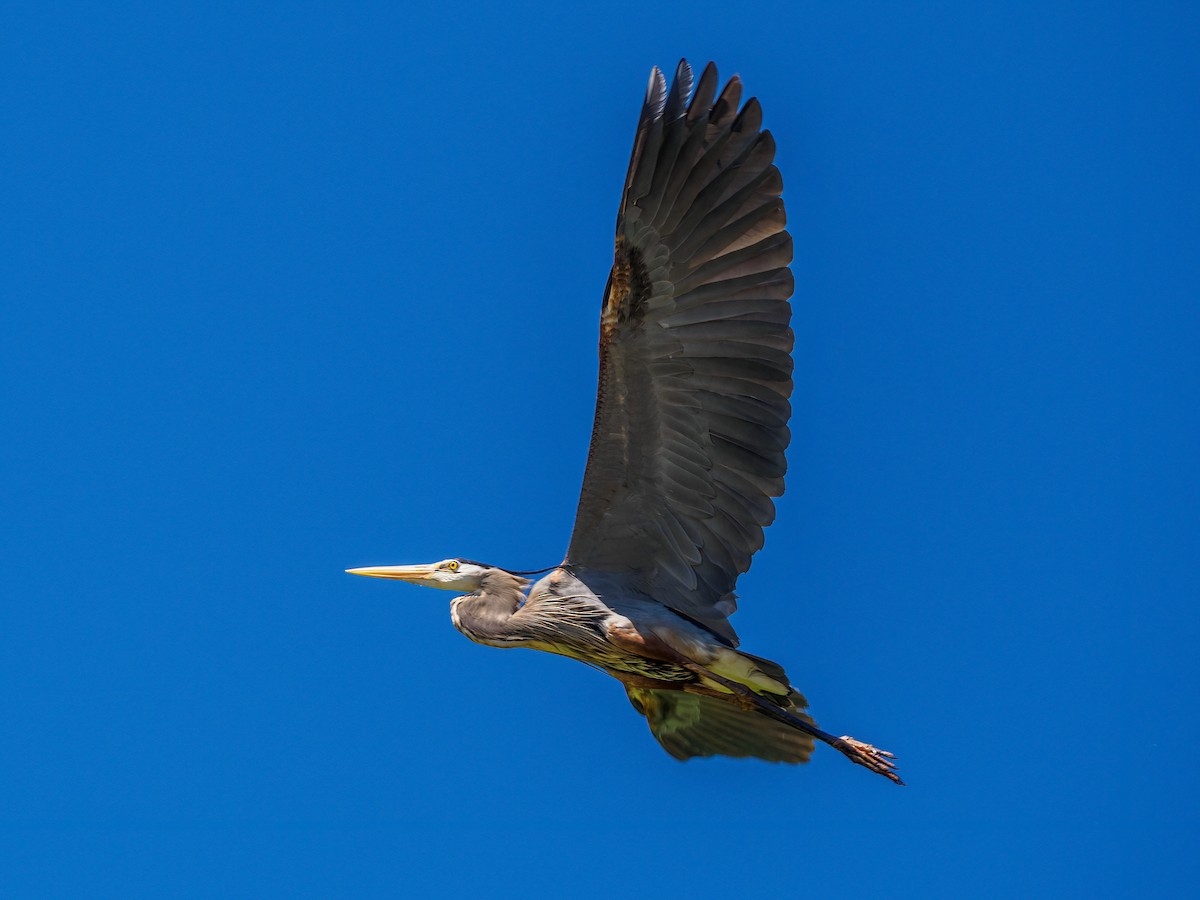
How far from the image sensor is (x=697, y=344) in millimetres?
9867

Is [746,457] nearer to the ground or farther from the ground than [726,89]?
nearer to the ground

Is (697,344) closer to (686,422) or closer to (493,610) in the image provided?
(686,422)

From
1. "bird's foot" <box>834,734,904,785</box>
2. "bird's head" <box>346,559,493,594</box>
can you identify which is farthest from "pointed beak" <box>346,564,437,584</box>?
"bird's foot" <box>834,734,904,785</box>

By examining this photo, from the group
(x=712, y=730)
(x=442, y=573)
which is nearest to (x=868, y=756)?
(x=712, y=730)

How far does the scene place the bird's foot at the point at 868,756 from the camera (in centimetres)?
1021

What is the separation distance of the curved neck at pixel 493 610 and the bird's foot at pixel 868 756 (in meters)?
2.03

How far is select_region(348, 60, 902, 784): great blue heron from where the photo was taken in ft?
31.8

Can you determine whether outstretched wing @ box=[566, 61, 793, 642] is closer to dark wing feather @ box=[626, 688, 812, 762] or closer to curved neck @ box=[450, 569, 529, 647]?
curved neck @ box=[450, 569, 529, 647]

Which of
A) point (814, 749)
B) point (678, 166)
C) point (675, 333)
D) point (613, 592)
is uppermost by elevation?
point (678, 166)

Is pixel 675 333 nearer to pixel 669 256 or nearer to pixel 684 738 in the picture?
pixel 669 256

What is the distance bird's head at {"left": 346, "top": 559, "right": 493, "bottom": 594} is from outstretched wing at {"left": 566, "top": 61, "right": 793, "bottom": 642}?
1034 millimetres

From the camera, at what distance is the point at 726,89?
9719 millimetres

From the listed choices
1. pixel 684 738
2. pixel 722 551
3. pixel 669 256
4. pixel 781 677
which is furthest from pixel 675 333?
pixel 684 738

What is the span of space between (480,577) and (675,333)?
2.19 metres
